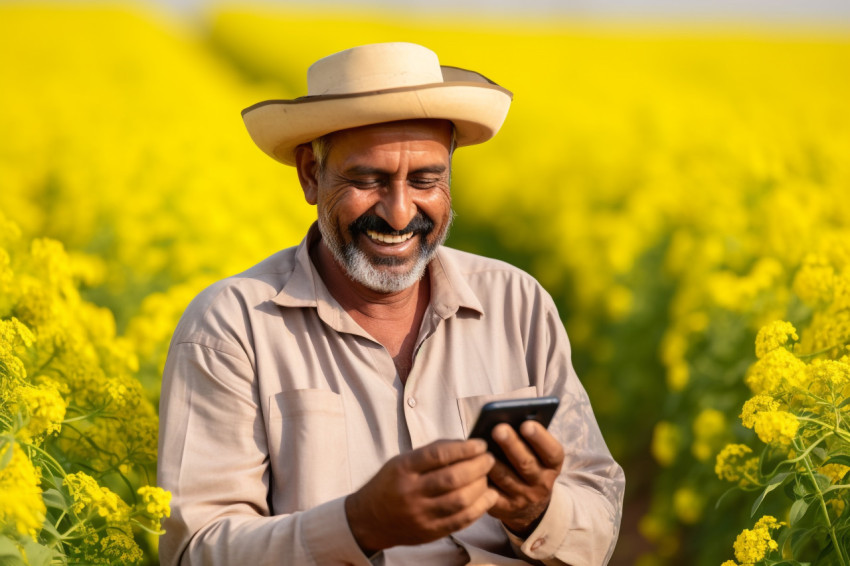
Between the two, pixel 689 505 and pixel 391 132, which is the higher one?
pixel 391 132

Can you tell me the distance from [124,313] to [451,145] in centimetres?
354

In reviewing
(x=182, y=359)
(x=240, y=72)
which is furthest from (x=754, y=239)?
(x=240, y=72)

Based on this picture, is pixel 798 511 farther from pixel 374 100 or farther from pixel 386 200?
pixel 374 100

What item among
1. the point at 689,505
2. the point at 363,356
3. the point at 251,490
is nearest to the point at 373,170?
the point at 363,356

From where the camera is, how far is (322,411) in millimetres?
3121

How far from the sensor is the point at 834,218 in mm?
7316

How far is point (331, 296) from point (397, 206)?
347 millimetres

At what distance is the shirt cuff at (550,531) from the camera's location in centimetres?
293

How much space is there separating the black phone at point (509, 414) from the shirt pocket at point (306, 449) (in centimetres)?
61

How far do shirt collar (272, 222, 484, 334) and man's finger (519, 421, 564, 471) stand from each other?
0.77 metres

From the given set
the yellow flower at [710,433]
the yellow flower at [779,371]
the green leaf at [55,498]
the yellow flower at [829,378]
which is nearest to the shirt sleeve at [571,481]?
the yellow flower at [779,371]

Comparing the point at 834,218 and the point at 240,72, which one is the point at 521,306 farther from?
the point at 240,72

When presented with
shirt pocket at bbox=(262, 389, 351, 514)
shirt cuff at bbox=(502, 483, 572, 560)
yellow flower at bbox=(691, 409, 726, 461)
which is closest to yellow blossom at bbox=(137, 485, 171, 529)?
shirt pocket at bbox=(262, 389, 351, 514)

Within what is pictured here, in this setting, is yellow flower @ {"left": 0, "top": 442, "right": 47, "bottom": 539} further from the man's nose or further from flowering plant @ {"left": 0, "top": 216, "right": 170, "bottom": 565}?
the man's nose
